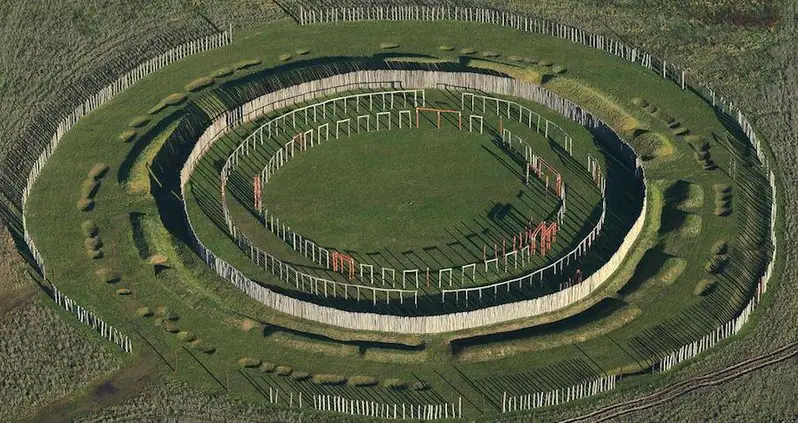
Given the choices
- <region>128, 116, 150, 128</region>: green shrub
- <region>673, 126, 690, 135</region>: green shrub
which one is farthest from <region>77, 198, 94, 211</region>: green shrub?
<region>673, 126, 690, 135</region>: green shrub

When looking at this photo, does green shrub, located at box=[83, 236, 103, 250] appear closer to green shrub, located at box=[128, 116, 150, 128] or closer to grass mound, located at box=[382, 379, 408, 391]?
green shrub, located at box=[128, 116, 150, 128]

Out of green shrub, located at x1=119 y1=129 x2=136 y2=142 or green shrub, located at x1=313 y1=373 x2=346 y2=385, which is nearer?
green shrub, located at x1=313 y1=373 x2=346 y2=385

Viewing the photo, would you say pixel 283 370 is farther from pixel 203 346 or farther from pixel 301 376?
pixel 203 346

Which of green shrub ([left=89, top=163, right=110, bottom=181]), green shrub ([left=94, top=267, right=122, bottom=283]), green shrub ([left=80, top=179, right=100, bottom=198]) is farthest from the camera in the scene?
green shrub ([left=89, top=163, right=110, bottom=181])

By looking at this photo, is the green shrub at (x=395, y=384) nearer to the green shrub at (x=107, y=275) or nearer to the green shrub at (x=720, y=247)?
the green shrub at (x=107, y=275)

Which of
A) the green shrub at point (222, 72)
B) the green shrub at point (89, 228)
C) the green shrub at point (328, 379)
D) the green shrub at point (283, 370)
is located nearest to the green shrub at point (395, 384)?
the green shrub at point (328, 379)

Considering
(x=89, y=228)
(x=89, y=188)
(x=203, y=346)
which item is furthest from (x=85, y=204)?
(x=203, y=346)

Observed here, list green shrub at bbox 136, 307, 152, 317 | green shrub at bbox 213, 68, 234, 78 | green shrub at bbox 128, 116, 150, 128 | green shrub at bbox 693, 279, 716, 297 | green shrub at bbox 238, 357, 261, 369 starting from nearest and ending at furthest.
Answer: green shrub at bbox 238, 357, 261, 369
green shrub at bbox 136, 307, 152, 317
green shrub at bbox 693, 279, 716, 297
green shrub at bbox 128, 116, 150, 128
green shrub at bbox 213, 68, 234, 78
